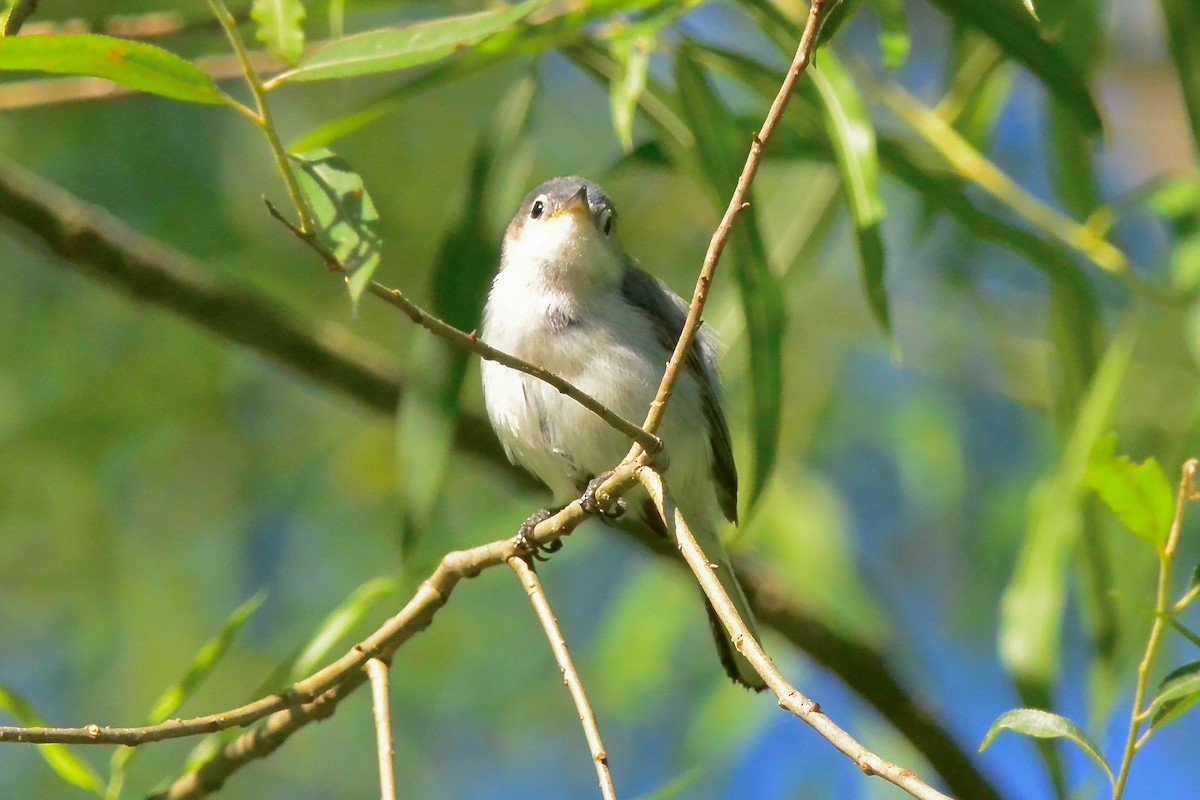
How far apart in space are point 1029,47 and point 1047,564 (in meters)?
1.01

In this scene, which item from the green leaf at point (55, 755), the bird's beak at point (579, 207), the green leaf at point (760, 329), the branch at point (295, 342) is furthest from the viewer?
the bird's beak at point (579, 207)

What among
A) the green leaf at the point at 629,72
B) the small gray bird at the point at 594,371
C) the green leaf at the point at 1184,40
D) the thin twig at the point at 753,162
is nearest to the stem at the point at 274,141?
the thin twig at the point at 753,162

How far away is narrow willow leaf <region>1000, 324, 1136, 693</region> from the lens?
2.62 metres

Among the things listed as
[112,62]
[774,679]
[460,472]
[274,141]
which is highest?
[460,472]

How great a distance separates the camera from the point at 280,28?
166 centimetres

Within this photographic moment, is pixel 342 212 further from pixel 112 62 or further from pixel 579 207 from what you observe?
pixel 579 207

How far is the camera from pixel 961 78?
10.6 ft

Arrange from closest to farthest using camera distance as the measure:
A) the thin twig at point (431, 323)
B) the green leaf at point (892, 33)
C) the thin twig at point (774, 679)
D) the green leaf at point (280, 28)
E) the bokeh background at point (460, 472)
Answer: the thin twig at point (774, 679)
the thin twig at point (431, 323)
the green leaf at point (280, 28)
the green leaf at point (892, 33)
the bokeh background at point (460, 472)

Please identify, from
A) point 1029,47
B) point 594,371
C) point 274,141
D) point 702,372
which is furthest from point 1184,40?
point 274,141

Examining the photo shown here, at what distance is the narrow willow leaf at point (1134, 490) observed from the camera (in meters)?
1.52

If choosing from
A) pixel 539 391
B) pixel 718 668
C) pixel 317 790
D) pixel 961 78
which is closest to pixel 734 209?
pixel 539 391

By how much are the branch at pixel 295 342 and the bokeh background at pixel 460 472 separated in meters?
0.15

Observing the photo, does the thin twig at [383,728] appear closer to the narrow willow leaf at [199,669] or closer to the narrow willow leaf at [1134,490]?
the narrow willow leaf at [199,669]

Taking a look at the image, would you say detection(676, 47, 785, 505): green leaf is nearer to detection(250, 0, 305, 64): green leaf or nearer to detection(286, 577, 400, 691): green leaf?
detection(286, 577, 400, 691): green leaf
